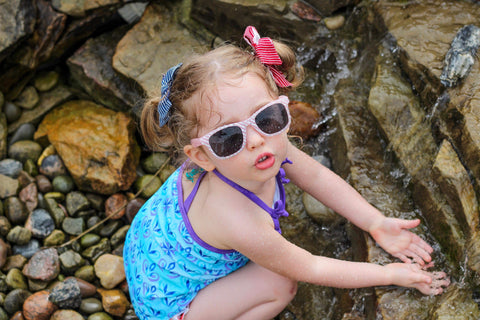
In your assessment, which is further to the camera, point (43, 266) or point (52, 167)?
point (52, 167)

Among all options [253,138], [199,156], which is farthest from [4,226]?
[253,138]

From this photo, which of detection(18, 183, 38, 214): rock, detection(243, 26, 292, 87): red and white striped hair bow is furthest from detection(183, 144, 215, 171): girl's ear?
detection(18, 183, 38, 214): rock

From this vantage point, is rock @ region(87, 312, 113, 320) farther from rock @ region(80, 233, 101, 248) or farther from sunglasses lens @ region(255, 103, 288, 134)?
sunglasses lens @ region(255, 103, 288, 134)

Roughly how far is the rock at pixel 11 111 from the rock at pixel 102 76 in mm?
484

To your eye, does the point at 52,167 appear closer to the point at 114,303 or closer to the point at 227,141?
the point at 114,303

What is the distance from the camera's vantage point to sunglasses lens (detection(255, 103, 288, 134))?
1.99m

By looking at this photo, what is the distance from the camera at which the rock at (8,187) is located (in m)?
3.52

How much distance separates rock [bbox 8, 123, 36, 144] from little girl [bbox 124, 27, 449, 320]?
1.67 meters

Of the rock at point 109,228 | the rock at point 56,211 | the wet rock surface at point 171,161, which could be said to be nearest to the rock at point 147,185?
the wet rock surface at point 171,161

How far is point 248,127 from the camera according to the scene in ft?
6.53

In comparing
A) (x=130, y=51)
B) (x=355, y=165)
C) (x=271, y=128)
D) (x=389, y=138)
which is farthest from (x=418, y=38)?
(x=130, y=51)

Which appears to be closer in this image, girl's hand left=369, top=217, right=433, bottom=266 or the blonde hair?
the blonde hair

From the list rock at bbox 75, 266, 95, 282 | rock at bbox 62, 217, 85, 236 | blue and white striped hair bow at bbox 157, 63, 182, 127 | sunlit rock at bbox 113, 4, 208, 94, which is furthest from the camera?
sunlit rock at bbox 113, 4, 208, 94

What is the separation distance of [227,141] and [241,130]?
71mm
